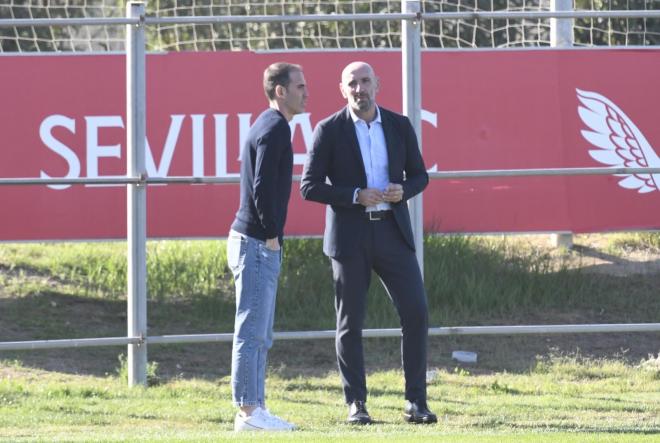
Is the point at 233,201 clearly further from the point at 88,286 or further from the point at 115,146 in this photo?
the point at 88,286

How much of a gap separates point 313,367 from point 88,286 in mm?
2651

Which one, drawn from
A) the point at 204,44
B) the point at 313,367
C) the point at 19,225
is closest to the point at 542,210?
the point at 313,367

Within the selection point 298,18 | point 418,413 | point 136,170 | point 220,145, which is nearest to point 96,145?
point 220,145

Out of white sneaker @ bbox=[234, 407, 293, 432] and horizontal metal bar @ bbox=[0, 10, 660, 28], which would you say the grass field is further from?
horizontal metal bar @ bbox=[0, 10, 660, 28]

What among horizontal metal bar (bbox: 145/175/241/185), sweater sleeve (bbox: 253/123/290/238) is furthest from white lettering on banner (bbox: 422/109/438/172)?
sweater sleeve (bbox: 253/123/290/238)

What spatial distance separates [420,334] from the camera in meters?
6.95

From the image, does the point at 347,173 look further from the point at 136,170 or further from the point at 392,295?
the point at 136,170

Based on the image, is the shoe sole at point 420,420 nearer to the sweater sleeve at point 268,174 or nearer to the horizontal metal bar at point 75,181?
the sweater sleeve at point 268,174

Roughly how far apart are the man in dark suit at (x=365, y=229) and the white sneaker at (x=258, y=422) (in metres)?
0.48

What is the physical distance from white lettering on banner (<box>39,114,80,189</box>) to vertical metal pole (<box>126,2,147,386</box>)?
43.0 inches

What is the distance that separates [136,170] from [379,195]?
6.23ft

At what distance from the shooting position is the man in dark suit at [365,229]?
693 cm

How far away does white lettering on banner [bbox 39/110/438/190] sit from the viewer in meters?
9.07

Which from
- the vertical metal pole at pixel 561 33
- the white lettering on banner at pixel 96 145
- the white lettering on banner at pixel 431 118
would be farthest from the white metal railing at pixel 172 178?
the vertical metal pole at pixel 561 33
